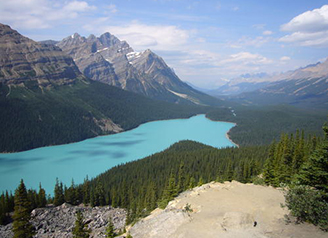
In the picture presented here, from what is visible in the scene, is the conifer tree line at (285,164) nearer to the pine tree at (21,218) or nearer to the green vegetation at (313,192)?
the green vegetation at (313,192)

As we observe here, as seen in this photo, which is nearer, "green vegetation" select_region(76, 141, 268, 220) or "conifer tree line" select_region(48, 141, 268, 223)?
"conifer tree line" select_region(48, 141, 268, 223)

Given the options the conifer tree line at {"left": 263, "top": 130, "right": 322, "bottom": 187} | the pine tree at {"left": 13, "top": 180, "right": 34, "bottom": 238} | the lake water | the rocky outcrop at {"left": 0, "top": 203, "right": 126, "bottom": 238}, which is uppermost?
the conifer tree line at {"left": 263, "top": 130, "right": 322, "bottom": 187}

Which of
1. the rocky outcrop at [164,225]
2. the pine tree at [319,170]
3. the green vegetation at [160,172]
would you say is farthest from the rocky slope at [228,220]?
the green vegetation at [160,172]

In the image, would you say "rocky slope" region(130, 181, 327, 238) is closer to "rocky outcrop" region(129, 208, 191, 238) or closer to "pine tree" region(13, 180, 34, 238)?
"rocky outcrop" region(129, 208, 191, 238)

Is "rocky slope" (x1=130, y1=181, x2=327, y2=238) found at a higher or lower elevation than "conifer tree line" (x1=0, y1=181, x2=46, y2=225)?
higher

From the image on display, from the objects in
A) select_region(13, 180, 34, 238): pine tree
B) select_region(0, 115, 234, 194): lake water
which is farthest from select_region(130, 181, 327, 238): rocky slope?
select_region(0, 115, 234, 194): lake water

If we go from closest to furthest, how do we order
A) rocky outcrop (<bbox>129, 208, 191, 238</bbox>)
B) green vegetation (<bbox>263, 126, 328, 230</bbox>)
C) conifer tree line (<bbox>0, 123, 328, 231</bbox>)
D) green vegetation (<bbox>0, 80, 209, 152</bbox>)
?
green vegetation (<bbox>263, 126, 328, 230</bbox>) < rocky outcrop (<bbox>129, 208, 191, 238</bbox>) < conifer tree line (<bbox>0, 123, 328, 231</bbox>) < green vegetation (<bbox>0, 80, 209, 152</bbox>)
